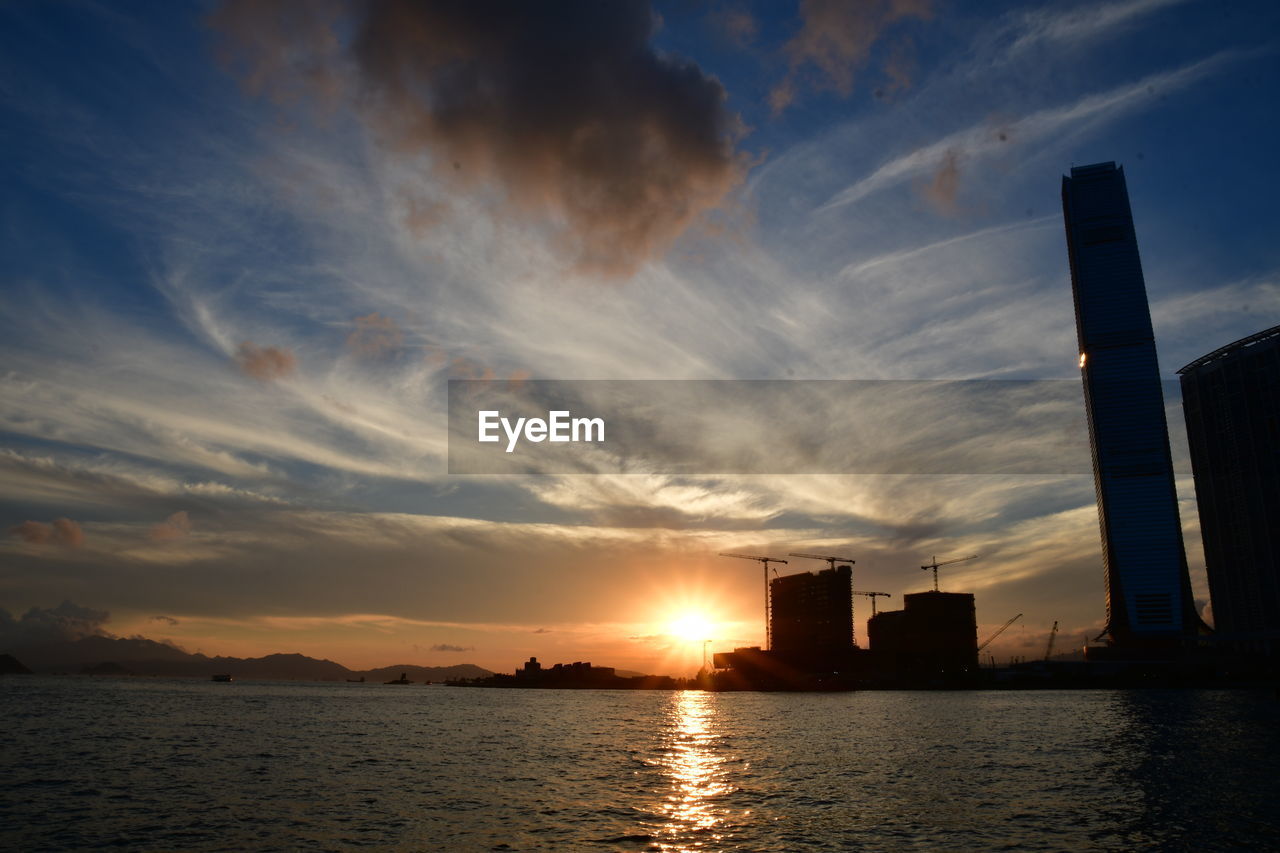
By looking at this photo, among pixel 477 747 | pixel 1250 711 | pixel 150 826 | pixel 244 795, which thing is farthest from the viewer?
pixel 1250 711

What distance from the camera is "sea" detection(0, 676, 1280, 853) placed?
2146 inches

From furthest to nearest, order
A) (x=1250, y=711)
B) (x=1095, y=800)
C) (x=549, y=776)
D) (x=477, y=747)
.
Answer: (x=1250, y=711) < (x=477, y=747) < (x=549, y=776) < (x=1095, y=800)

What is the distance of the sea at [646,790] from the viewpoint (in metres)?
54.5

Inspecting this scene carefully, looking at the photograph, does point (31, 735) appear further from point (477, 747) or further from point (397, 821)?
point (397, 821)

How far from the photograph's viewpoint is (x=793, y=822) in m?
59.5

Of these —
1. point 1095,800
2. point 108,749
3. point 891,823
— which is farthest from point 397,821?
point 108,749

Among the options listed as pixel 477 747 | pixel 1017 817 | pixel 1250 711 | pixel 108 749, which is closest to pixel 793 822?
pixel 1017 817

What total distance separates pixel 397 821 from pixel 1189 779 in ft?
231

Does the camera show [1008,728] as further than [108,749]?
Yes

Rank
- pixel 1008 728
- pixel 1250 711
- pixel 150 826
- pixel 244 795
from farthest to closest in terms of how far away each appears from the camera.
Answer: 1. pixel 1250 711
2. pixel 1008 728
3. pixel 244 795
4. pixel 150 826

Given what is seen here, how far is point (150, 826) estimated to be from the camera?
58188 millimetres

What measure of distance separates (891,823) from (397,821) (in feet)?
118

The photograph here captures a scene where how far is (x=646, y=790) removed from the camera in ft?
246

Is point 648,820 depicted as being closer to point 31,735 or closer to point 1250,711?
point 31,735
